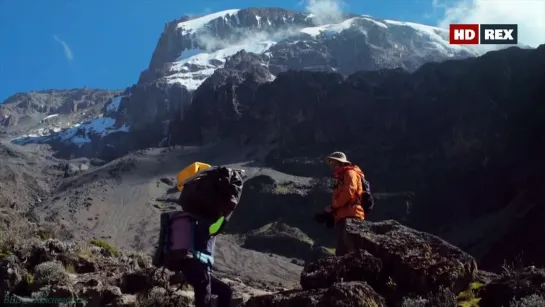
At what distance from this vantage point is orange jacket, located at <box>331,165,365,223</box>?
6855 millimetres

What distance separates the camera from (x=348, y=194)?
22.5ft

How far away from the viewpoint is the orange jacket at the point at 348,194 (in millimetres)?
6855

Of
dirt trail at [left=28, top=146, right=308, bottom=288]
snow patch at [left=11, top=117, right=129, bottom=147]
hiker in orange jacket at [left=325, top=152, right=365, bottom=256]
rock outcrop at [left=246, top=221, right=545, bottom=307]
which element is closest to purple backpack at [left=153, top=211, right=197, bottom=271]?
rock outcrop at [left=246, top=221, right=545, bottom=307]

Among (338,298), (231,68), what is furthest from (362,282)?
(231,68)

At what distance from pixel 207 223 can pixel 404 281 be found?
5.70 ft

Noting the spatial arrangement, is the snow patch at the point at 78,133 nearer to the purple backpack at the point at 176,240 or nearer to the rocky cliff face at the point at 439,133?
the rocky cliff face at the point at 439,133

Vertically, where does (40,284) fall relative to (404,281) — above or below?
below

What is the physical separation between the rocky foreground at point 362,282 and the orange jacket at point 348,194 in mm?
516

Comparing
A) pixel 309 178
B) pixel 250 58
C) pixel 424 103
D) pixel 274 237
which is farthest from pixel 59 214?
pixel 250 58

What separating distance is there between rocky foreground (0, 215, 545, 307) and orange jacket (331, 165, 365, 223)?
1.69ft

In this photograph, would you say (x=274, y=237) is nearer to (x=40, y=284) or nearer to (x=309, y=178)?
(x=309, y=178)

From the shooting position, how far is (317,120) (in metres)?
94.1

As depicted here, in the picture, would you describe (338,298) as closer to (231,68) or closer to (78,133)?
(231,68)

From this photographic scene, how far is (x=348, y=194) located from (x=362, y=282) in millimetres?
2026
